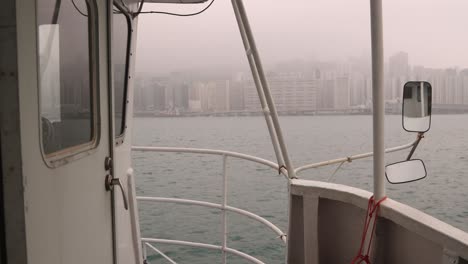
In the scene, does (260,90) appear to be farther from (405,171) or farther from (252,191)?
(252,191)

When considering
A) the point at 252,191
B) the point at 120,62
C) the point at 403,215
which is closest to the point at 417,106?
the point at 403,215

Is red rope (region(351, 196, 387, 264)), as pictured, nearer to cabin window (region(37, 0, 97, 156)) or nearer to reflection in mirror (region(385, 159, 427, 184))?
reflection in mirror (region(385, 159, 427, 184))

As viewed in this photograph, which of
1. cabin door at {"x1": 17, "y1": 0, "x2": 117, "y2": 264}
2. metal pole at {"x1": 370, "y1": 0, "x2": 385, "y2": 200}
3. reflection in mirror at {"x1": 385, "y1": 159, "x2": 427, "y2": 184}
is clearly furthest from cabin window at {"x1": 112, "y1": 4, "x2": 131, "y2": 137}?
reflection in mirror at {"x1": 385, "y1": 159, "x2": 427, "y2": 184}

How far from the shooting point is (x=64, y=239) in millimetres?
1287

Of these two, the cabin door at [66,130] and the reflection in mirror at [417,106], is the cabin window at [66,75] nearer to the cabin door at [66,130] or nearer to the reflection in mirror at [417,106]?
the cabin door at [66,130]

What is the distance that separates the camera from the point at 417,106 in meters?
1.73


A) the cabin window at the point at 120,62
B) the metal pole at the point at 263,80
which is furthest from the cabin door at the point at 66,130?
the metal pole at the point at 263,80

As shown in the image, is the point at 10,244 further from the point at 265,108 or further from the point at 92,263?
the point at 265,108

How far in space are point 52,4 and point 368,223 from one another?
162 centimetres

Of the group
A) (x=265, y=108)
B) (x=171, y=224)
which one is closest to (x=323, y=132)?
(x=171, y=224)

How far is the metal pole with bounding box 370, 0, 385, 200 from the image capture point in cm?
183

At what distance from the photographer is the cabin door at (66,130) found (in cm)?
104

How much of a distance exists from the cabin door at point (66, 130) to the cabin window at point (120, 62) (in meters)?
0.55

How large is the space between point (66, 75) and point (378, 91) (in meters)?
1.31
